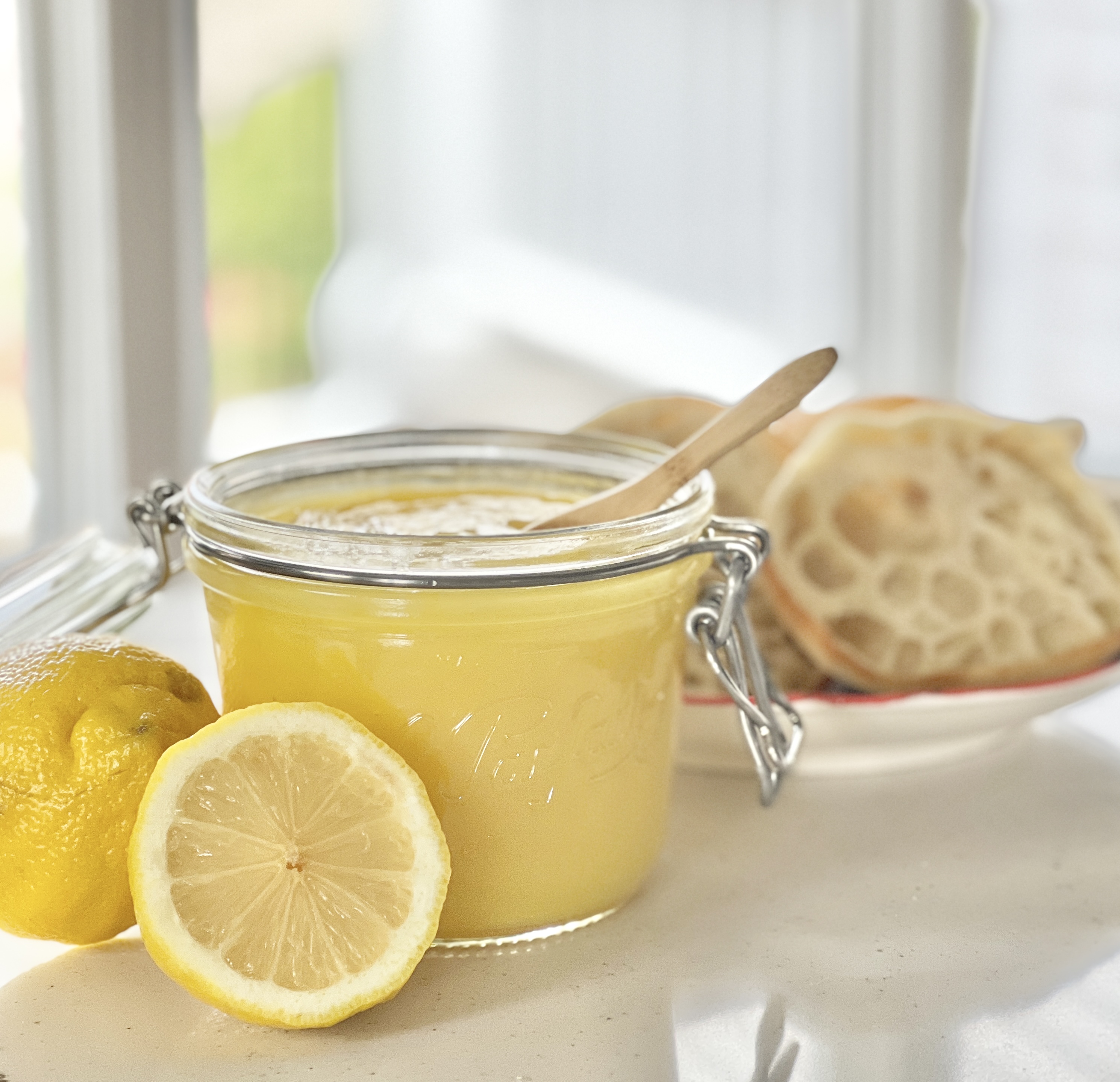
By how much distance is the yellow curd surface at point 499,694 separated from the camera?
58 centimetres

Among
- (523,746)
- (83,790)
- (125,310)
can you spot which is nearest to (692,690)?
(523,746)

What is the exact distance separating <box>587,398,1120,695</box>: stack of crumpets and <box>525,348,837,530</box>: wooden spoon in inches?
7.1

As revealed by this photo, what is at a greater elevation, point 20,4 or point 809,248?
point 20,4

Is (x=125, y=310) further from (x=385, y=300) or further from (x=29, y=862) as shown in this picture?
(x=385, y=300)

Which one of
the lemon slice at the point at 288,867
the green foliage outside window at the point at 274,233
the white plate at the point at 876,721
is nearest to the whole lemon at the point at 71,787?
the lemon slice at the point at 288,867

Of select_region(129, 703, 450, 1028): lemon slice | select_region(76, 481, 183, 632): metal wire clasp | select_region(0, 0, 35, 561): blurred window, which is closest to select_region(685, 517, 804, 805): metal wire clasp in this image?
select_region(129, 703, 450, 1028): lemon slice

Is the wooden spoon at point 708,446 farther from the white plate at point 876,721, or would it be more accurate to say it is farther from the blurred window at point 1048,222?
the blurred window at point 1048,222

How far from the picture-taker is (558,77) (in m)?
1.97

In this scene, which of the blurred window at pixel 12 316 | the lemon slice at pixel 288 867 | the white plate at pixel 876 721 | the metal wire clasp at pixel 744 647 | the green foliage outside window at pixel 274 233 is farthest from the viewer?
the green foliage outside window at pixel 274 233

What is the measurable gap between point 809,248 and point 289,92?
2.80ft

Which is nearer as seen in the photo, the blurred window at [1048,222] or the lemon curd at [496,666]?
the lemon curd at [496,666]

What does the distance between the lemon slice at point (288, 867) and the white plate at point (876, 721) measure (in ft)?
0.90

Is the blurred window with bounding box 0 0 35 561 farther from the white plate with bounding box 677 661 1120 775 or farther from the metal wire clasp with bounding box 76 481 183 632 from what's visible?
the white plate with bounding box 677 661 1120 775

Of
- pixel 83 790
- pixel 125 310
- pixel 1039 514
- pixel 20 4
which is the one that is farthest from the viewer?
pixel 125 310
